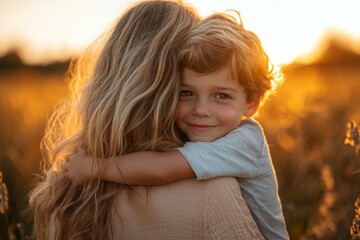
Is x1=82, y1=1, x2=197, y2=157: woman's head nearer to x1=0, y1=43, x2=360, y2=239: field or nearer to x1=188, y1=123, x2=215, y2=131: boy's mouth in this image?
x1=188, y1=123, x2=215, y2=131: boy's mouth

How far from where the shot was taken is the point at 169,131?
6.91 feet

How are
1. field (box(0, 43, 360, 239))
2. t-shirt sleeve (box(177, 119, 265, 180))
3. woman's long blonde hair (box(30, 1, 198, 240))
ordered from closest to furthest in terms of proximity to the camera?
t-shirt sleeve (box(177, 119, 265, 180)), woman's long blonde hair (box(30, 1, 198, 240)), field (box(0, 43, 360, 239))

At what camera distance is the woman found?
1.73 m

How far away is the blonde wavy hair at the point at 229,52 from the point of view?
207 cm

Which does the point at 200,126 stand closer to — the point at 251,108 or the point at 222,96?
the point at 222,96

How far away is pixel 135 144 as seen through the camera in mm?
2025

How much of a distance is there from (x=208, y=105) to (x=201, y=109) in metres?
0.04

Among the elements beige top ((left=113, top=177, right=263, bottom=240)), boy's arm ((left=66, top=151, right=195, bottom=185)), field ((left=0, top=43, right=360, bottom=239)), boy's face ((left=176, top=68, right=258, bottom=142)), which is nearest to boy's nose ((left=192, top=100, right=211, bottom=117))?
boy's face ((left=176, top=68, right=258, bottom=142))

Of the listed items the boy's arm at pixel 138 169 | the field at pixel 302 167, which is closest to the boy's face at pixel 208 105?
the boy's arm at pixel 138 169

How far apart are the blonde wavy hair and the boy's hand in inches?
21.1

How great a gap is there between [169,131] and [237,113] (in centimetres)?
34

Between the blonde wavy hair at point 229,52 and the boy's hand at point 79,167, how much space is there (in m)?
0.54

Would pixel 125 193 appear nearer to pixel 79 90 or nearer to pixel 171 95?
pixel 171 95

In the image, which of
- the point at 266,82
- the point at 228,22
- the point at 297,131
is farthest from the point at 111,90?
the point at 297,131
